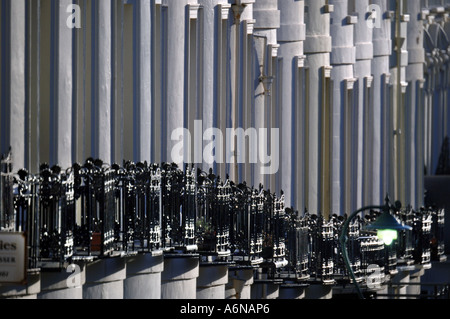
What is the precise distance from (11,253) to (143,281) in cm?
654

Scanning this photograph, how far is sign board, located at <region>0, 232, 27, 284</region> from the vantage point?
2458 cm

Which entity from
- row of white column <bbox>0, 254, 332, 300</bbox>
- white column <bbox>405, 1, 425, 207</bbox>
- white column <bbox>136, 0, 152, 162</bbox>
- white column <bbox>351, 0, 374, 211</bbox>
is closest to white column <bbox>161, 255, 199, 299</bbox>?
row of white column <bbox>0, 254, 332, 300</bbox>

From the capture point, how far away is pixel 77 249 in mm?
28172

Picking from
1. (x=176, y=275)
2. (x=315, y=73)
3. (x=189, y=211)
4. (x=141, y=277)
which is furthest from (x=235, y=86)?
(x=141, y=277)

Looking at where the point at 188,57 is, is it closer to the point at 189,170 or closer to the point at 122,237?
the point at 189,170

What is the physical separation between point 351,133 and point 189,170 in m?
27.5

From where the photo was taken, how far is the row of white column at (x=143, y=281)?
2661 cm

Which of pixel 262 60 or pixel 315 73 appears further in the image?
pixel 315 73

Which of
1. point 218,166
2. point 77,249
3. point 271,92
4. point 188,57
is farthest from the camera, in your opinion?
point 271,92

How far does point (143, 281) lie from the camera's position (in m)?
31.0

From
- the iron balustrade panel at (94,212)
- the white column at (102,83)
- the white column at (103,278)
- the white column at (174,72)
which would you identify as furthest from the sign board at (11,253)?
the white column at (174,72)

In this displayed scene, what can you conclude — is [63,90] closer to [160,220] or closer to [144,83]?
[160,220]

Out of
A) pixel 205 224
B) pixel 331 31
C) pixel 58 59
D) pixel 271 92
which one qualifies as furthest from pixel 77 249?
pixel 331 31

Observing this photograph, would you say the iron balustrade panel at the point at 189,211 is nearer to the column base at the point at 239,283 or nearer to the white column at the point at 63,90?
the white column at the point at 63,90
